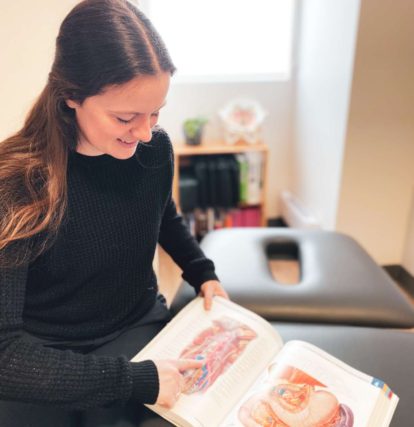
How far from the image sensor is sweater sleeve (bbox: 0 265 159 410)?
66 cm

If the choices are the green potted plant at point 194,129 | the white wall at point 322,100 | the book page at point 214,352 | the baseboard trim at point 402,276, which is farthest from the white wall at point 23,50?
the baseboard trim at point 402,276

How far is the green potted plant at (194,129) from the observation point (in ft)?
7.94

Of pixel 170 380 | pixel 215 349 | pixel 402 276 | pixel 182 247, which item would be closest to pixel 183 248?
pixel 182 247

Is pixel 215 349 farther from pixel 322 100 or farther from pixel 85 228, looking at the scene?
pixel 322 100

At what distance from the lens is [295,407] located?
748 mm

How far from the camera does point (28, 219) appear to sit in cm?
69

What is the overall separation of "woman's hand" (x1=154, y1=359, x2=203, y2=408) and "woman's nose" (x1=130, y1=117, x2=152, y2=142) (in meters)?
0.39

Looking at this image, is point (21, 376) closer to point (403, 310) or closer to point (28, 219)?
point (28, 219)

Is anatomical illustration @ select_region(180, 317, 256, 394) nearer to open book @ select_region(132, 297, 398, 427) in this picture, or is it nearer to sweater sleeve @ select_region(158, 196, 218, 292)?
open book @ select_region(132, 297, 398, 427)

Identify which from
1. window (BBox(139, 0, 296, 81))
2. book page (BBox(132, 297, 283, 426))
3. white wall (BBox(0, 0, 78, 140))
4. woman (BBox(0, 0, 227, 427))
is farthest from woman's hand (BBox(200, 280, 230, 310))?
Answer: window (BBox(139, 0, 296, 81))

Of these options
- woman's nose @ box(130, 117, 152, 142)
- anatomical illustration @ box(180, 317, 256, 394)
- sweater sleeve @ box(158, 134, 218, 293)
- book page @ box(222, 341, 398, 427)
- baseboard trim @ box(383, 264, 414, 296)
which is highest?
woman's nose @ box(130, 117, 152, 142)

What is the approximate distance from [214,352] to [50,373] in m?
0.31

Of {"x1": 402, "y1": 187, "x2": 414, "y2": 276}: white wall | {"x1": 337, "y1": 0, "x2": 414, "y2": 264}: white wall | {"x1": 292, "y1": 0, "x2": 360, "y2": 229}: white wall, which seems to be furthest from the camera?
{"x1": 402, "y1": 187, "x2": 414, "y2": 276}: white wall

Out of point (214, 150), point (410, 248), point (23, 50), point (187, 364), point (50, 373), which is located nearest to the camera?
point (50, 373)
